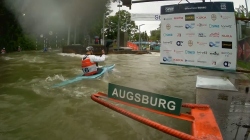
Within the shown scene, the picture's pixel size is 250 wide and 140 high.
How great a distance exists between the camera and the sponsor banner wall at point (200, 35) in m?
6.07

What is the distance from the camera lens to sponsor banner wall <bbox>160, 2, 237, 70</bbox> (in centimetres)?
607

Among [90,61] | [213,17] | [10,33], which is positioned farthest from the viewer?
[10,33]

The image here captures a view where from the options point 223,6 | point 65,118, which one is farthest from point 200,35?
point 65,118

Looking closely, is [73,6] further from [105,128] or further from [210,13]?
[105,128]

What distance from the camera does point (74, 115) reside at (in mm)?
4848

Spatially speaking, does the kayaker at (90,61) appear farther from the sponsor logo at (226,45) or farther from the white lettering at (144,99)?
the white lettering at (144,99)

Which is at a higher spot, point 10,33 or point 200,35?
point 10,33

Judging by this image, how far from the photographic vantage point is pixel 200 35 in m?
6.39

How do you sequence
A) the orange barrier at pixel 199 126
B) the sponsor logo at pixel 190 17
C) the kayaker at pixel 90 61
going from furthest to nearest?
the kayaker at pixel 90 61 → the sponsor logo at pixel 190 17 → the orange barrier at pixel 199 126

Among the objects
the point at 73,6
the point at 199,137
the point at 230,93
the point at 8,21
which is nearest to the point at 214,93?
the point at 230,93

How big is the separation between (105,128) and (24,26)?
26598 mm

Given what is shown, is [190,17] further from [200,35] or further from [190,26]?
[200,35]

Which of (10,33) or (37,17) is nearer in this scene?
(10,33)

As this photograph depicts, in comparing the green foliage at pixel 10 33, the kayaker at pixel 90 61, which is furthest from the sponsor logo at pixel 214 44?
the green foliage at pixel 10 33
